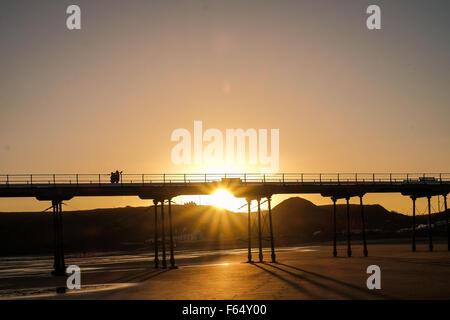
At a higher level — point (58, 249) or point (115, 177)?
point (115, 177)

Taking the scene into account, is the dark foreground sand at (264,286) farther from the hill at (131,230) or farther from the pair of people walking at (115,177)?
the hill at (131,230)

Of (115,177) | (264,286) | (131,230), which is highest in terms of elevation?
(115,177)

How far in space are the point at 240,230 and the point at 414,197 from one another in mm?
103978

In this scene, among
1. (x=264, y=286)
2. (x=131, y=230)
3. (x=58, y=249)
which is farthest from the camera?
(x=131, y=230)

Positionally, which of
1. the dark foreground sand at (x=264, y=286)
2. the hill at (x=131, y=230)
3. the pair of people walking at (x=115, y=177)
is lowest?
the hill at (x=131, y=230)

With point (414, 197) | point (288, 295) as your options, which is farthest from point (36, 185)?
point (414, 197)

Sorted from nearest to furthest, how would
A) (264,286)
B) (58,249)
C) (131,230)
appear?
(264,286) < (58,249) < (131,230)

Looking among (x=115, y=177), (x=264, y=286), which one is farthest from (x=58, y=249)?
(x=264, y=286)

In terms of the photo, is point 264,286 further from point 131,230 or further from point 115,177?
point 131,230

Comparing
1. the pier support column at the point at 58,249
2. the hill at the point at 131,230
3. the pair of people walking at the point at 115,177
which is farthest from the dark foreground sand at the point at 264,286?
the hill at the point at 131,230

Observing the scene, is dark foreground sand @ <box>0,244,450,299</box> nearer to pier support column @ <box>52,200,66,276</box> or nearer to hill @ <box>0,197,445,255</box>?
pier support column @ <box>52,200,66,276</box>

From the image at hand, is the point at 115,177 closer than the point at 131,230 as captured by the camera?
Yes
